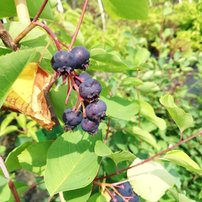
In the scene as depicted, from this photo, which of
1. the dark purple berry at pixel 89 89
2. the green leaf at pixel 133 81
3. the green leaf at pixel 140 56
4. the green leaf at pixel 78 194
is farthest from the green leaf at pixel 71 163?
the green leaf at pixel 140 56

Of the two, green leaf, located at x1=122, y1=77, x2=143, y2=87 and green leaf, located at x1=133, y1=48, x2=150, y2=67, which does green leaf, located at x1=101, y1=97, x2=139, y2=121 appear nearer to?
green leaf, located at x1=122, y1=77, x2=143, y2=87

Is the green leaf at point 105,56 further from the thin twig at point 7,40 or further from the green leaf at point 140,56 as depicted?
the green leaf at point 140,56

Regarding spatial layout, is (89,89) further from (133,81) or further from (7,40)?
(133,81)

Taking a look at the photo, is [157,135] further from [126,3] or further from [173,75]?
[126,3]

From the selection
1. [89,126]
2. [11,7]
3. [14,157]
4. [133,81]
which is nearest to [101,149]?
[89,126]

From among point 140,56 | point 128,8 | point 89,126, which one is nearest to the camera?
point 89,126

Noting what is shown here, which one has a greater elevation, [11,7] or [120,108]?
[11,7]
